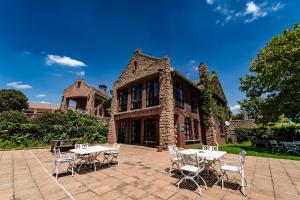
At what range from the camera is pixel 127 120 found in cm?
1609

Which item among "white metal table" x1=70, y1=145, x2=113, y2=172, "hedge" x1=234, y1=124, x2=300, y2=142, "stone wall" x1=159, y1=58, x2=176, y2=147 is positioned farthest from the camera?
"hedge" x1=234, y1=124, x2=300, y2=142

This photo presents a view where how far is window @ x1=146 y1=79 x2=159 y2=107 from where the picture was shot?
13333mm

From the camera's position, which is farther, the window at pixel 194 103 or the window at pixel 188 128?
the window at pixel 194 103

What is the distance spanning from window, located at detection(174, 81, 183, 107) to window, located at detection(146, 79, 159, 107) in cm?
158

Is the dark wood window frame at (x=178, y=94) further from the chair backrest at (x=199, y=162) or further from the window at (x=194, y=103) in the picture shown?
the chair backrest at (x=199, y=162)

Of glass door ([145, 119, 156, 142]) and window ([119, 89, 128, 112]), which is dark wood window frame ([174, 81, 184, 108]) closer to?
glass door ([145, 119, 156, 142])

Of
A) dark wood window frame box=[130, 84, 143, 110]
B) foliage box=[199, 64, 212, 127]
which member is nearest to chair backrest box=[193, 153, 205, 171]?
dark wood window frame box=[130, 84, 143, 110]

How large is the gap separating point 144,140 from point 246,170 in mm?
9234

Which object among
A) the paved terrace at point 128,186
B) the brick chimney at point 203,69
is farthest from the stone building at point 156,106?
the paved terrace at point 128,186

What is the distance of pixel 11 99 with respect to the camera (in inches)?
1040

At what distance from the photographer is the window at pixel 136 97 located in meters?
14.8

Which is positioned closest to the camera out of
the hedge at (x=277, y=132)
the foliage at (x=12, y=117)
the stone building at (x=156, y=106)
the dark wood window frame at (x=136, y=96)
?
the stone building at (x=156, y=106)

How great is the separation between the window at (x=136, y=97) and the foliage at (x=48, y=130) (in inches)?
220

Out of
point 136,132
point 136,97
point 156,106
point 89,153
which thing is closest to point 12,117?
point 136,132
